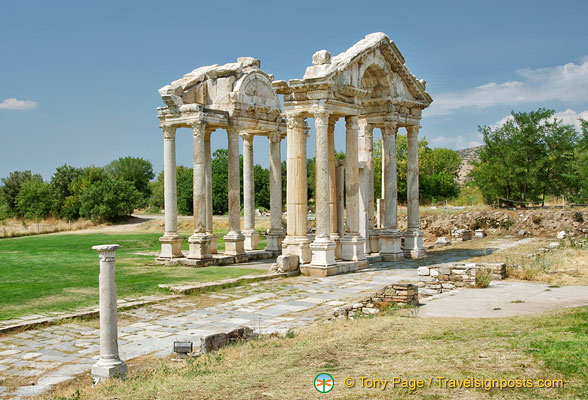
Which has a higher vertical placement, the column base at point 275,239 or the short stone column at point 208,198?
the short stone column at point 208,198

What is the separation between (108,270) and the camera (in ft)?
26.1

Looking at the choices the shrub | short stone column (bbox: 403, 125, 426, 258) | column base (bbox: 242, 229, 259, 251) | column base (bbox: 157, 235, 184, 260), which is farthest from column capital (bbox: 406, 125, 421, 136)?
column base (bbox: 157, 235, 184, 260)

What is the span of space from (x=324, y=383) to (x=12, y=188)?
73673mm

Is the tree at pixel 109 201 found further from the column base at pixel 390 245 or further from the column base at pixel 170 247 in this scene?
the column base at pixel 390 245

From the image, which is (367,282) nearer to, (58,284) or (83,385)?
(58,284)

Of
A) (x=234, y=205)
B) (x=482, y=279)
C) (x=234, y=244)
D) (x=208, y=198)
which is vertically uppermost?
(x=208, y=198)

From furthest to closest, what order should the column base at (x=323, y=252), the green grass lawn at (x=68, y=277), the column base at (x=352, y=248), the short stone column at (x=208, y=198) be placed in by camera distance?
the short stone column at (x=208, y=198) < the column base at (x=352, y=248) < the column base at (x=323, y=252) < the green grass lawn at (x=68, y=277)

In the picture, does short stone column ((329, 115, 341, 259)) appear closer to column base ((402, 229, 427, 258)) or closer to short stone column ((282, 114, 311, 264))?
short stone column ((282, 114, 311, 264))

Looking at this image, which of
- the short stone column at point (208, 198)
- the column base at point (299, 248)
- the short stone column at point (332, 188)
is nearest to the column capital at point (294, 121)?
the short stone column at point (332, 188)

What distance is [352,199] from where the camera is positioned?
18.5 metres

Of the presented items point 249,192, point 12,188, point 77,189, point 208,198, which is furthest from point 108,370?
point 12,188

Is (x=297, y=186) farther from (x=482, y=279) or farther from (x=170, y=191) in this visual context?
(x=482, y=279)

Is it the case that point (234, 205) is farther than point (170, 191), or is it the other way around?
point (234, 205)

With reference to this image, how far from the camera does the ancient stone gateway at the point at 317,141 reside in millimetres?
17391
